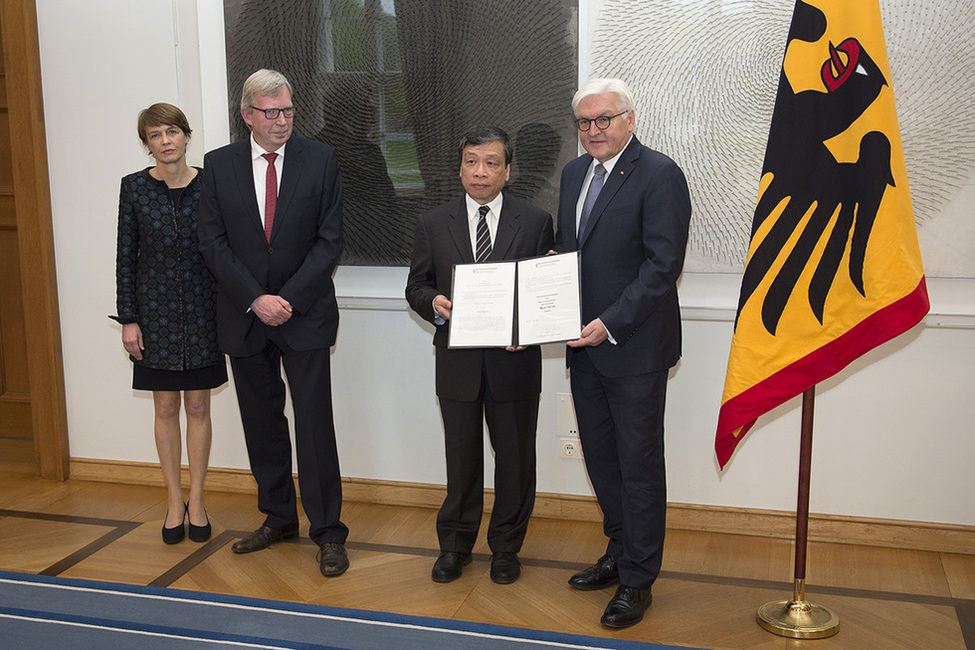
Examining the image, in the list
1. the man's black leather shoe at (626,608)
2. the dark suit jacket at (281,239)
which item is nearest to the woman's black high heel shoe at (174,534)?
the dark suit jacket at (281,239)

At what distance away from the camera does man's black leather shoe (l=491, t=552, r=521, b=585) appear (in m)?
3.17

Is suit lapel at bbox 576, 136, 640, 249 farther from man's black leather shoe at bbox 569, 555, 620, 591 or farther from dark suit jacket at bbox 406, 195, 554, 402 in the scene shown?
man's black leather shoe at bbox 569, 555, 620, 591

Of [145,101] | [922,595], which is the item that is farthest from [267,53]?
[922,595]

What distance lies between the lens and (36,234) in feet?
13.7

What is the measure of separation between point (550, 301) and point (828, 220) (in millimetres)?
861

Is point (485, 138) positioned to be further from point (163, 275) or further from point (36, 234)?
point (36, 234)

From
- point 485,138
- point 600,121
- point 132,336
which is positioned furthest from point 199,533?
point 600,121

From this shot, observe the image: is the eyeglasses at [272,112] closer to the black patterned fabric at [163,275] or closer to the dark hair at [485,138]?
the black patterned fabric at [163,275]

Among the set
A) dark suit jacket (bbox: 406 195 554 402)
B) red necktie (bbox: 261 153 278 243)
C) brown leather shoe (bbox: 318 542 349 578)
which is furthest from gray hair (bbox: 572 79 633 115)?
brown leather shoe (bbox: 318 542 349 578)

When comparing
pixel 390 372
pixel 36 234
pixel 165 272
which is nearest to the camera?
pixel 165 272

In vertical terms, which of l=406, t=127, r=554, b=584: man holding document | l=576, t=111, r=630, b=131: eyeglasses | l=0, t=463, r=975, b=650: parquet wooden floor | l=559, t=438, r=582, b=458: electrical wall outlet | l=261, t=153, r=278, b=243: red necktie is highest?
l=576, t=111, r=630, b=131: eyeglasses

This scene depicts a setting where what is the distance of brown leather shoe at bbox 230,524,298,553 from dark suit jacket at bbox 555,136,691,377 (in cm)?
154

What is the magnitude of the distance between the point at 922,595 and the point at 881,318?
109cm

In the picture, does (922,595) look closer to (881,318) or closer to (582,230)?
(881,318)
